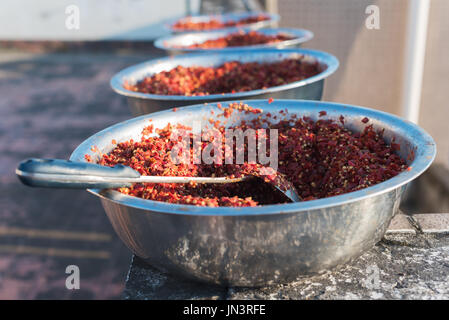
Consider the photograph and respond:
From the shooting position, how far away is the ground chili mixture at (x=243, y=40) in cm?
328

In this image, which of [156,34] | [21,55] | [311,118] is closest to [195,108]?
[311,118]

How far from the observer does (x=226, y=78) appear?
2.32 meters

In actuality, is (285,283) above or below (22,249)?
above

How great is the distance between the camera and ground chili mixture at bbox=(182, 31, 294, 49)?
10.8 ft

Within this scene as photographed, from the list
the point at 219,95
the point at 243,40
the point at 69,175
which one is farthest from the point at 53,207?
the point at 69,175

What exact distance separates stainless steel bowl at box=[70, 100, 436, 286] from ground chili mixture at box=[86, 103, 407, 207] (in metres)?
0.13

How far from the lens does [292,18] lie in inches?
188

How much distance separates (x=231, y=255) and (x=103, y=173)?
1.15 ft

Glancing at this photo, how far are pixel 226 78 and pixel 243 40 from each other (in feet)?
3.49

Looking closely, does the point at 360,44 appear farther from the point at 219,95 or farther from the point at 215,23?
the point at 219,95

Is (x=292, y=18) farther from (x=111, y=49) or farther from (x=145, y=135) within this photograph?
(x=111, y=49)

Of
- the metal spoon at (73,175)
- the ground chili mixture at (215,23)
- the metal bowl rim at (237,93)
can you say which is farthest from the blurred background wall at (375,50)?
the metal spoon at (73,175)

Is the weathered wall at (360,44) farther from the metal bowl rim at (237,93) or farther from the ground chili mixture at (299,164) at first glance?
the ground chili mixture at (299,164)

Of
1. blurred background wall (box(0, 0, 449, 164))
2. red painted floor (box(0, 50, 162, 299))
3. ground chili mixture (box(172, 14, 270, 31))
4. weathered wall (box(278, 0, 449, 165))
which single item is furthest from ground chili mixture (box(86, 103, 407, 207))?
weathered wall (box(278, 0, 449, 165))
